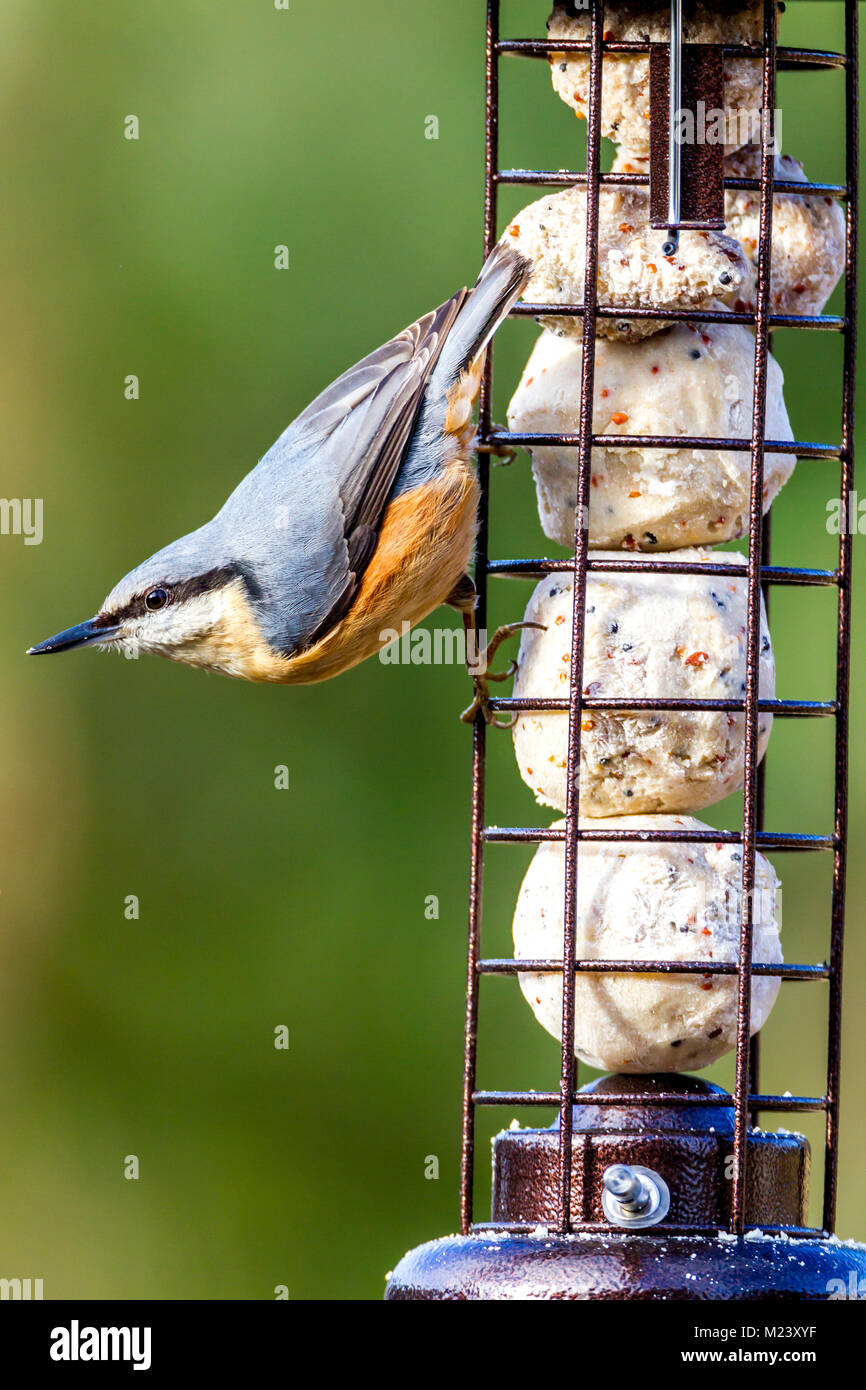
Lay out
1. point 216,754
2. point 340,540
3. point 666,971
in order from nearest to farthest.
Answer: point 666,971, point 340,540, point 216,754

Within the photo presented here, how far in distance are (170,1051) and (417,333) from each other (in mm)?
3747

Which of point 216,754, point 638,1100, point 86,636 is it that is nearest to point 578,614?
point 638,1100

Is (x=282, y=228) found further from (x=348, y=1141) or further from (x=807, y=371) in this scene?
(x=348, y=1141)

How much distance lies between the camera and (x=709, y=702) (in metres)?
3.35

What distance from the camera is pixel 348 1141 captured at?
6.98 meters

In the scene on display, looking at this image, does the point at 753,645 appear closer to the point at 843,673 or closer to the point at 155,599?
the point at 843,673

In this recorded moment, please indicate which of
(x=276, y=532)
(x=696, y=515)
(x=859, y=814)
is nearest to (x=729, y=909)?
(x=696, y=515)

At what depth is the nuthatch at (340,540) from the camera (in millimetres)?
3775

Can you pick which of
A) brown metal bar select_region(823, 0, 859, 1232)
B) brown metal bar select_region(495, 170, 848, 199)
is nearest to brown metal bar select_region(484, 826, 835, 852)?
brown metal bar select_region(823, 0, 859, 1232)

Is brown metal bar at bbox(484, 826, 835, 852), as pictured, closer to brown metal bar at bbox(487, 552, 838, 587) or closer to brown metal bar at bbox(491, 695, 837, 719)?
brown metal bar at bbox(491, 695, 837, 719)

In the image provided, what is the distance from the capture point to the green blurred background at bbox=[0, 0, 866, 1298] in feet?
22.3

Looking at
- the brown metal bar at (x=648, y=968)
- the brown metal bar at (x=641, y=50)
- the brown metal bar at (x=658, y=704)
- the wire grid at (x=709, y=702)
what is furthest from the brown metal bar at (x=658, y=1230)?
the brown metal bar at (x=641, y=50)

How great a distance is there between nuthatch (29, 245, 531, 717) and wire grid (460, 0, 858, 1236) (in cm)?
18

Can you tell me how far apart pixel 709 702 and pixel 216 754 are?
12.2 ft
